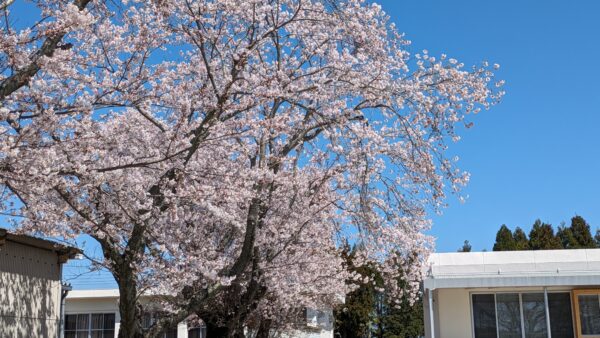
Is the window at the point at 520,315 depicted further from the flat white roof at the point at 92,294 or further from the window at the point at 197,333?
the flat white roof at the point at 92,294

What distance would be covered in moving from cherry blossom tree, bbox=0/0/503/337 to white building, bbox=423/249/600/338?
641 cm

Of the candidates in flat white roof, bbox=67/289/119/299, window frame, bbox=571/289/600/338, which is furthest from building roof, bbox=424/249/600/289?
flat white roof, bbox=67/289/119/299

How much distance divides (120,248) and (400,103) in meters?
4.14

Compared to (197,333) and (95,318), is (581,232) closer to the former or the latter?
(197,333)

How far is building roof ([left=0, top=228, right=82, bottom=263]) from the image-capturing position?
1023 centimetres

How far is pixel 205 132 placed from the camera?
812 cm

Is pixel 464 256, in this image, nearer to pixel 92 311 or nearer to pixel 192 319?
pixel 192 319

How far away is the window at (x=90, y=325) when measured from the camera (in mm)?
25234

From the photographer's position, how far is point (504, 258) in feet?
67.9

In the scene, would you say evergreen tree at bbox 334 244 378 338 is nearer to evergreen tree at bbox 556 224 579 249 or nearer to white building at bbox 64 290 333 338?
white building at bbox 64 290 333 338

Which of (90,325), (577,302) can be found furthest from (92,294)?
(577,302)

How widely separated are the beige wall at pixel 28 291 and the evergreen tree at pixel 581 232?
1344 inches

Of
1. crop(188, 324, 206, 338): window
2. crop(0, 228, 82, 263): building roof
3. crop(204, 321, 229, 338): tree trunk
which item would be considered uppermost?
crop(0, 228, 82, 263): building roof

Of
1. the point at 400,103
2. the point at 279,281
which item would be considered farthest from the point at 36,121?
the point at 279,281
